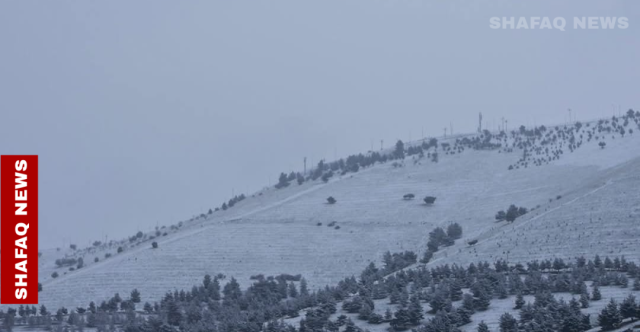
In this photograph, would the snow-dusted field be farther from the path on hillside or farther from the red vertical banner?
the red vertical banner

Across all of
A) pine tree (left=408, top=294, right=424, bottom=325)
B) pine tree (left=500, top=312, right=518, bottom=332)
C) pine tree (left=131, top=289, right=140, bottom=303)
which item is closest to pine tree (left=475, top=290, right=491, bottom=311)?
pine tree (left=408, top=294, right=424, bottom=325)

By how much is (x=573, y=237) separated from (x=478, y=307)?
22103 millimetres

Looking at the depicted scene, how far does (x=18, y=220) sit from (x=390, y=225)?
66363mm

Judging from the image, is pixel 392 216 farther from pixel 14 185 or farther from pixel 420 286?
pixel 14 185

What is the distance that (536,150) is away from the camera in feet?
437

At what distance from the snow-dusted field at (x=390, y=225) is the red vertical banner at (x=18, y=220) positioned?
139 feet

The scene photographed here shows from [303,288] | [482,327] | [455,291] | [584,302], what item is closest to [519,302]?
[584,302]

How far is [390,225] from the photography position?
11044cm

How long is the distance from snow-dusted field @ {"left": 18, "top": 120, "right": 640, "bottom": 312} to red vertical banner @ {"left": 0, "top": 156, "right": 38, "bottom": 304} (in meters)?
42.2

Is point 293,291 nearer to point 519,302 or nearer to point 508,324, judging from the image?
point 519,302

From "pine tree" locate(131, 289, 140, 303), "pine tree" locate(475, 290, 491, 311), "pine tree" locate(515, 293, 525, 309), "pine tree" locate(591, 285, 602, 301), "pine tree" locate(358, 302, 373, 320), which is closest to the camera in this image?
"pine tree" locate(591, 285, 602, 301)

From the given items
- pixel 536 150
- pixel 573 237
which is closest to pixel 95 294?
pixel 573 237

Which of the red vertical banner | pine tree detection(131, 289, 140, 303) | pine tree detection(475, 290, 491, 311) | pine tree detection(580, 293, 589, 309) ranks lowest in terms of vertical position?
pine tree detection(131, 289, 140, 303)

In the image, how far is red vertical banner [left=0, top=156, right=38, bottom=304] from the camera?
4706cm
